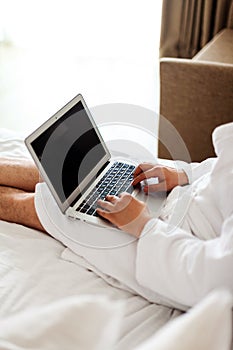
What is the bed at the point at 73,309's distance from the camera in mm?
439

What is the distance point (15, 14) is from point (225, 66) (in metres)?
2.33

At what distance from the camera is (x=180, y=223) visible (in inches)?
43.3

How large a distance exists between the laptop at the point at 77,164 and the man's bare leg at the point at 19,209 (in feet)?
0.40

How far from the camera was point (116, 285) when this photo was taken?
1062 millimetres

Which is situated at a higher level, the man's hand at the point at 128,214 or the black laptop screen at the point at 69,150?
the black laptop screen at the point at 69,150

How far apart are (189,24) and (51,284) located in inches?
98.6

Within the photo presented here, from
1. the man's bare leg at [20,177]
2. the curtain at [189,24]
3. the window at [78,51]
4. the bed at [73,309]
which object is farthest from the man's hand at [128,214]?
the curtain at [189,24]

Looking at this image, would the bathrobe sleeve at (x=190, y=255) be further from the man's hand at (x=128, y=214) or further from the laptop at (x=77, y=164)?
the laptop at (x=77, y=164)

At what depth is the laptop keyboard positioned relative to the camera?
1167 millimetres

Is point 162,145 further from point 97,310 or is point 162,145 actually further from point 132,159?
point 97,310

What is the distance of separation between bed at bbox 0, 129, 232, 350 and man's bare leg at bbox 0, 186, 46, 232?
0.07ft

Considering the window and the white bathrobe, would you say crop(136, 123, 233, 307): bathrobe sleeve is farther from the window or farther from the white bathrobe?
the window

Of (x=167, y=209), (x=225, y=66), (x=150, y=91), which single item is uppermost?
(x=225, y=66)

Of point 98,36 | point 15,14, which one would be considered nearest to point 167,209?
point 98,36
